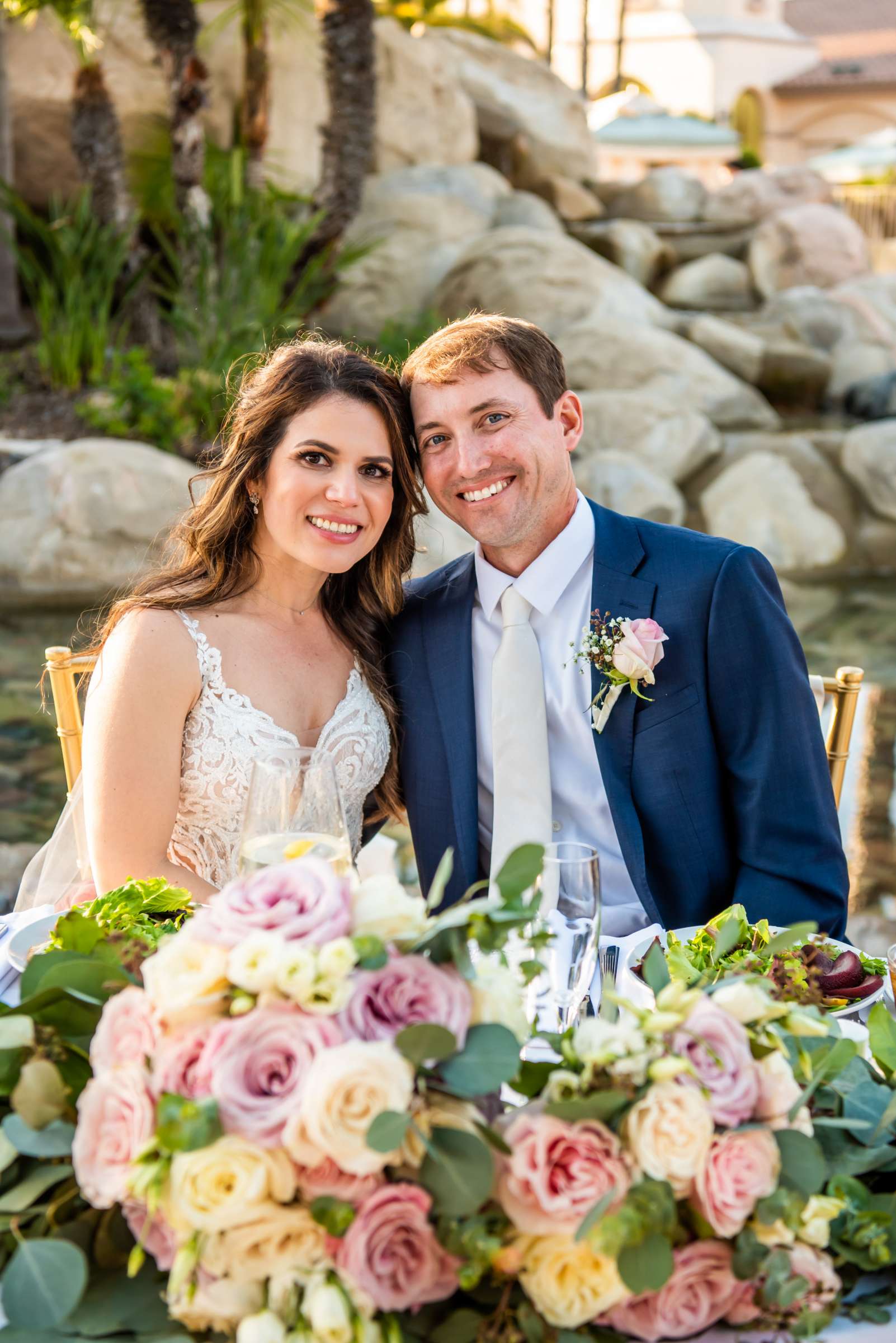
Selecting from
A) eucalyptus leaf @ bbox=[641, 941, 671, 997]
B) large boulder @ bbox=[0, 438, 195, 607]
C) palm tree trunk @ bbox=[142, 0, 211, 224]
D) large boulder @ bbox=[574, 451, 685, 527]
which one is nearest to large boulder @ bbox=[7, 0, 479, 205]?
palm tree trunk @ bbox=[142, 0, 211, 224]

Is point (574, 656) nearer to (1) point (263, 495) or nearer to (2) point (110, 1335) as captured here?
(1) point (263, 495)

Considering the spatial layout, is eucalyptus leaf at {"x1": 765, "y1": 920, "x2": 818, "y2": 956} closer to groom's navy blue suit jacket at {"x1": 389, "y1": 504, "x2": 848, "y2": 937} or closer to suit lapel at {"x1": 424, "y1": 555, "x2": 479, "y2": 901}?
groom's navy blue suit jacket at {"x1": 389, "y1": 504, "x2": 848, "y2": 937}

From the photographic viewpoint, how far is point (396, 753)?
3045mm

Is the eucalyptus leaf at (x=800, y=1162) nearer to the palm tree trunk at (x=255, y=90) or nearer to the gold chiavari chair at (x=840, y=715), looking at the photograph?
the gold chiavari chair at (x=840, y=715)

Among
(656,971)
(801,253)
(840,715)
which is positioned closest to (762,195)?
(801,253)

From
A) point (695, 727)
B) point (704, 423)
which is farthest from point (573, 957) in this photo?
point (704, 423)

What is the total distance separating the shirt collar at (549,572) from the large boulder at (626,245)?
49.3 feet

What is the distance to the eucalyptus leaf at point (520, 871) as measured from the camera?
4.03 ft

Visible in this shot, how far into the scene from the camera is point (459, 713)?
2.92 m

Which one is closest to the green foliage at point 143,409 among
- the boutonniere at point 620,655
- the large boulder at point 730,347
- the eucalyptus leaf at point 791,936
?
the large boulder at point 730,347

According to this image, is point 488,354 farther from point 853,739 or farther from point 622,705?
point 853,739

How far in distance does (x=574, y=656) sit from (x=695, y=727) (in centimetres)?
34

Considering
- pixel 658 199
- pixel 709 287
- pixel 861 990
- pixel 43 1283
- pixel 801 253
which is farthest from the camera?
pixel 658 199

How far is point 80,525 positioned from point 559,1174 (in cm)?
836
